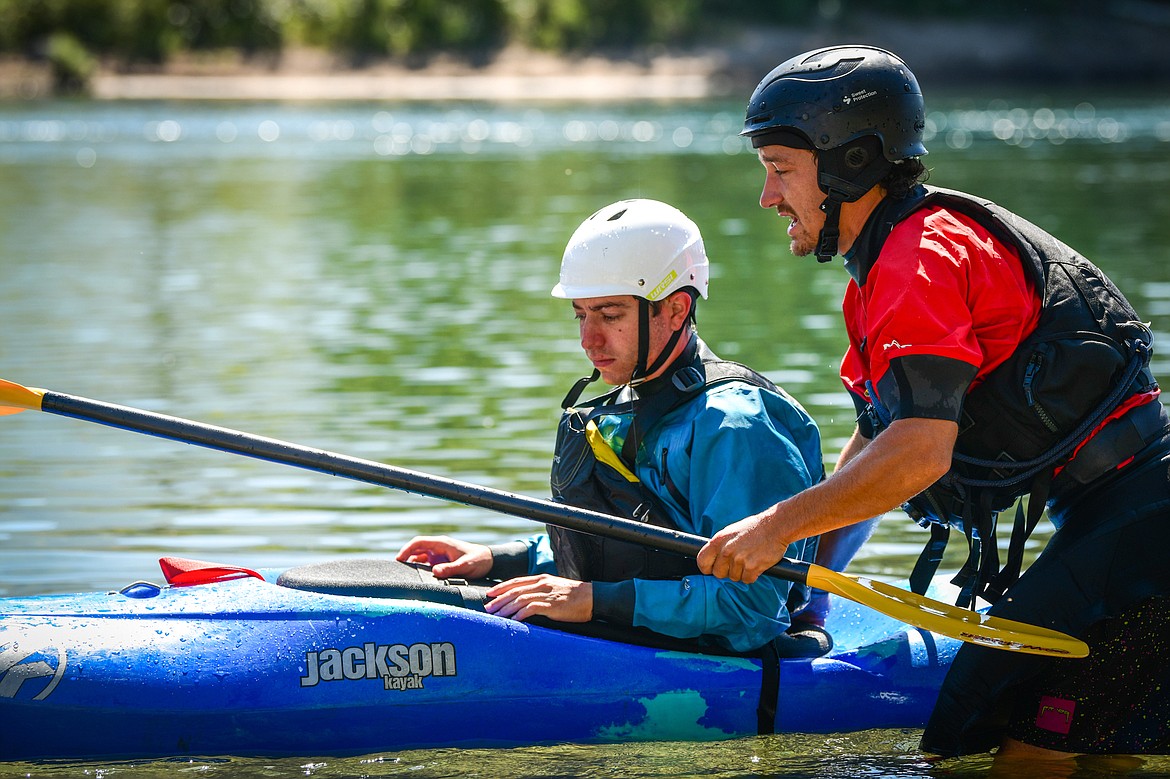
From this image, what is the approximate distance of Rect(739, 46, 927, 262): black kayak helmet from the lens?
3.96 metres

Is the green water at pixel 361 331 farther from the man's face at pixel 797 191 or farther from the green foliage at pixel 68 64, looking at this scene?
the green foliage at pixel 68 64

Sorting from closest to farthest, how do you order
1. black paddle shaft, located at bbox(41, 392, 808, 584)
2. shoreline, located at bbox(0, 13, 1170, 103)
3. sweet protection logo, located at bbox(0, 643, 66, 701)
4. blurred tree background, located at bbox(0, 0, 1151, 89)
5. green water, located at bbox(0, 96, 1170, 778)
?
black paddle shaft, located at bbox(41, 392, 808, 584), sweet protection logo, located at bbox(0, 643, 66, 701), green water, located at bbox(0, 96, 1170, 778), shoreline, located at bbox(0, 13, 1170, 103), blurred tree background, located at bbox(0, 0, 1151, 89)

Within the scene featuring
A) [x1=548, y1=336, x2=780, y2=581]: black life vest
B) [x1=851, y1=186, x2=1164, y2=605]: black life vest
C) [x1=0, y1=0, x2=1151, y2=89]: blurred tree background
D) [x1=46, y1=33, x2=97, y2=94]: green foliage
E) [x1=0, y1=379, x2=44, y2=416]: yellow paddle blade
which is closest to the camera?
[x1=851, y1=186, x2=1164, y2=605]: black life vest

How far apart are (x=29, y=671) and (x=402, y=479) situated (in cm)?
111

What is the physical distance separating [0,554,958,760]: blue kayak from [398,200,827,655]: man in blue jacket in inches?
5.1

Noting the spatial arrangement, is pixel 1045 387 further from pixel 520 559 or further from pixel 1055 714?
pixel 520 559

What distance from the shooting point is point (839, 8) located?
2876 inches

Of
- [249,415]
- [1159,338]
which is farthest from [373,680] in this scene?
[1159,338]

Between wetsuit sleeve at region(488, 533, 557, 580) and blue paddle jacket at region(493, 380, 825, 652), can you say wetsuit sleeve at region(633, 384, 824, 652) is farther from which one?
wetsuit sleeve at region(488, 533, 557, 580)

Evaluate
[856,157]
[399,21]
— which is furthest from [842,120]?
[399,21]

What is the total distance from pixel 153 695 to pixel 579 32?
6836cm

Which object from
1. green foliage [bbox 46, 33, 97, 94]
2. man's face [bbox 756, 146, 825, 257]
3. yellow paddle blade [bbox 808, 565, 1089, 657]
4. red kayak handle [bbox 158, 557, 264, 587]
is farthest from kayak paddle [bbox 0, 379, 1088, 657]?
green foliage [bbox 46, 33, 97, 94]

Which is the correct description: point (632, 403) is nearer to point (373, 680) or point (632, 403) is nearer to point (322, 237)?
point (373, 680)

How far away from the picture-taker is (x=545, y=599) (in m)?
4.61
